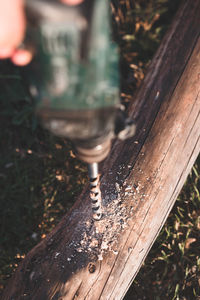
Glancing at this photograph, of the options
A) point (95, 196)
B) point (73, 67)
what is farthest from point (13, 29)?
point (95, 196)

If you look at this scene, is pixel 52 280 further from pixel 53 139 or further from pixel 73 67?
pixel 53 139

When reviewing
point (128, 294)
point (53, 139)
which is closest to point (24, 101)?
point (53, 139)

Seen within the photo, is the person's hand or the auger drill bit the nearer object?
the person's hand

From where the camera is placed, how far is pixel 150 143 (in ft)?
5.50

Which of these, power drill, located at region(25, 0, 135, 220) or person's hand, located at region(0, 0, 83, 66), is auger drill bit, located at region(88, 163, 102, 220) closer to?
power drill, located at region(25, 0, 135, 220)

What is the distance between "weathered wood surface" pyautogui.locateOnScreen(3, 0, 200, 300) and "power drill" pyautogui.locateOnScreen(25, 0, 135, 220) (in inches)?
23.9

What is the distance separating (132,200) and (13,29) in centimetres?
103

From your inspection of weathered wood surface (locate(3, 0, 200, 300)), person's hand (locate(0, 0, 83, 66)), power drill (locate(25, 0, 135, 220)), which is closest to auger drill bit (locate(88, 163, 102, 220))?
weathered wood surface (locate(3, 0, 200, 300))

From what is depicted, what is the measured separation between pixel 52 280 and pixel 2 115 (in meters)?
1.57

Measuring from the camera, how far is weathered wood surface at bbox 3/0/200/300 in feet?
4.77

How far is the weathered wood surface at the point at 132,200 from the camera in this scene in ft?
4.77

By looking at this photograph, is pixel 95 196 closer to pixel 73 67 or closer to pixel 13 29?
→ pixel 73 67

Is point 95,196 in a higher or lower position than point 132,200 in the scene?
higher

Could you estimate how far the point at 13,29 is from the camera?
0.90m
